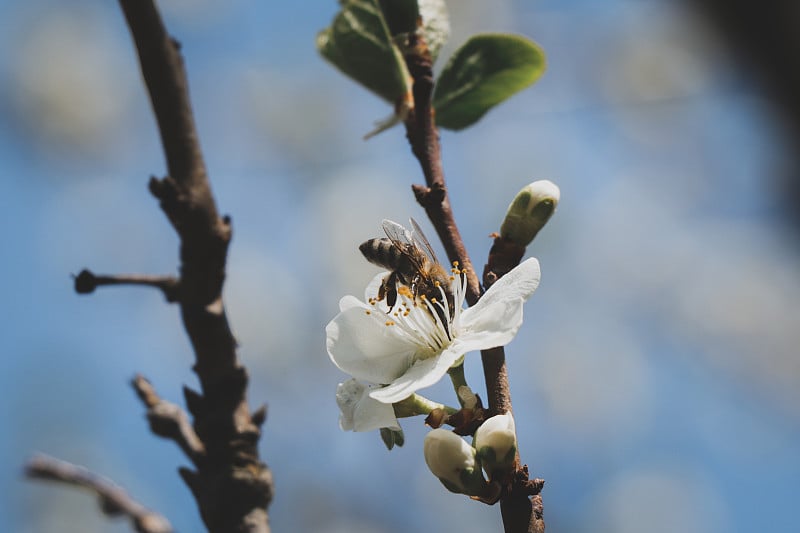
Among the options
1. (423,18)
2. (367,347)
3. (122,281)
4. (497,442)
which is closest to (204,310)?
(122,281)

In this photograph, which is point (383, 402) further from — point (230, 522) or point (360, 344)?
point (230, 522)

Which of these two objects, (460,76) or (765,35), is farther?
(460,76)

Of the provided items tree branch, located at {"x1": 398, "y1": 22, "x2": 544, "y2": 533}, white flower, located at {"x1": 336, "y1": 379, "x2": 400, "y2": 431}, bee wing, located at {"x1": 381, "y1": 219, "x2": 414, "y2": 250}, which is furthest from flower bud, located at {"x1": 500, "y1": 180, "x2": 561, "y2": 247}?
white flower, located at {"x1": 336, "y1": 379, "x2": 400, "y2": 431}

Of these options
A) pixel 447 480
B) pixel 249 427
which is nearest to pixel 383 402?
pixel 447 480

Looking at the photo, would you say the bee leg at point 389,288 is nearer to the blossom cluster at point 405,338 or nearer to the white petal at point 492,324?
the blossom cluster at point 405,338

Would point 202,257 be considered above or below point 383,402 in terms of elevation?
above

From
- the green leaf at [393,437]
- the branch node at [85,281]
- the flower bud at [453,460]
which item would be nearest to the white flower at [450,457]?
the flower bud at [453,460]

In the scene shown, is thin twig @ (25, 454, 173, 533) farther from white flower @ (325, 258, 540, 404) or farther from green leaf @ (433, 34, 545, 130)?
green leaf @ (433, 34, 545, 130)
